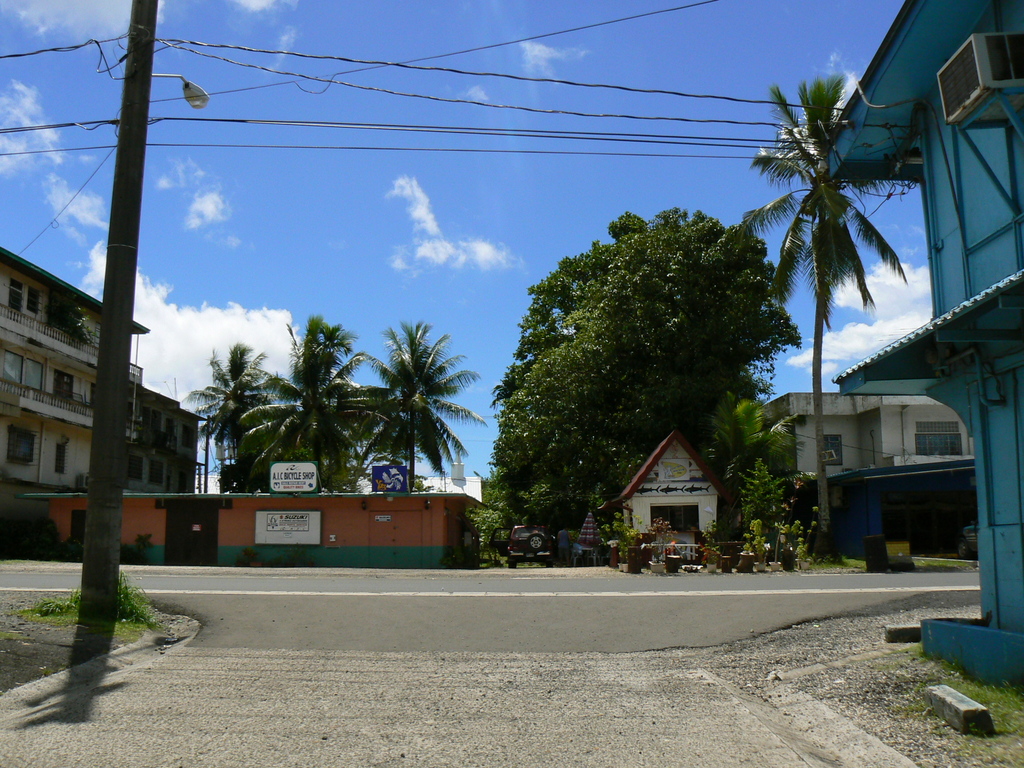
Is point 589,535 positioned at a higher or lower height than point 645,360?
lower

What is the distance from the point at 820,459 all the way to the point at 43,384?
30890 millimetres

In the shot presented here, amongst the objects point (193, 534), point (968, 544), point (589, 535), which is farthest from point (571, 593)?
point (193, 534)

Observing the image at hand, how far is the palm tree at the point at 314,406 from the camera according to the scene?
39.4 m

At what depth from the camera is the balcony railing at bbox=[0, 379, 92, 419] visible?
33094 millimetres

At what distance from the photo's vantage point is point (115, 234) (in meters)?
10.3

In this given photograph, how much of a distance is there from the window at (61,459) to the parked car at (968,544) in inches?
Answer: 1427

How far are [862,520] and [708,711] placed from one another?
26514 mm

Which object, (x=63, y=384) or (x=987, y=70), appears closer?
(x=987, y=70)

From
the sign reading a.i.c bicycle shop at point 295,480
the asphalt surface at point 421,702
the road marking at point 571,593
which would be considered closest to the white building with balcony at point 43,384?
the sign reading a.i.c bicycle shop at point 295,480

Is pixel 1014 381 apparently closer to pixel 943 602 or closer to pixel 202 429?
pixel 943 602

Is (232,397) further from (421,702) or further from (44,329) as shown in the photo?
(421,702)

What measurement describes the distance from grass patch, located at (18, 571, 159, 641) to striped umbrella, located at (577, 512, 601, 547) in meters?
22.2

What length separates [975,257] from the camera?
316 inches

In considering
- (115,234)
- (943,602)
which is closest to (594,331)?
(943,602)
